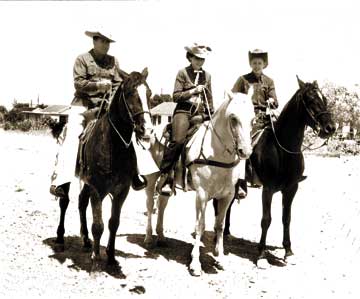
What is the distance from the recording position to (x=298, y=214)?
12.1m

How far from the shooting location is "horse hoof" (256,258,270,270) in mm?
7621

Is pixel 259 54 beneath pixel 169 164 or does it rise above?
above

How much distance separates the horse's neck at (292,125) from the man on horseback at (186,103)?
140 centimetres

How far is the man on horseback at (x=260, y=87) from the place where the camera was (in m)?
8.48

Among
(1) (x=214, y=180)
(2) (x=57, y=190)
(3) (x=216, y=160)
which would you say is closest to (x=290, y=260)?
(1) (x=214, y=180)

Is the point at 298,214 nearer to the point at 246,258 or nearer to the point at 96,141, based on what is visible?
the point at 246,258

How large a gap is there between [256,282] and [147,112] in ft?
10.9

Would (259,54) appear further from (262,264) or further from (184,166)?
(262,264)

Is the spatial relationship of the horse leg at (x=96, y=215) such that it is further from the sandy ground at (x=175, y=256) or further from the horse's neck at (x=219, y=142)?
the horse's neck at (x=219, y=142)

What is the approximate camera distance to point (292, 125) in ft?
25.6

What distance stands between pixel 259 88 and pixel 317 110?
58.0 inches

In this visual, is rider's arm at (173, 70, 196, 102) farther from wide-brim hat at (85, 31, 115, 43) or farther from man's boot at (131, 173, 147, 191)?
man's boot at (131, 173, 147, 191)

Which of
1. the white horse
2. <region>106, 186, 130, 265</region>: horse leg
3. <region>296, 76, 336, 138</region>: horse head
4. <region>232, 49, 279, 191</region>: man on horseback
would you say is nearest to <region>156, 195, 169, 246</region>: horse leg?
the white horse

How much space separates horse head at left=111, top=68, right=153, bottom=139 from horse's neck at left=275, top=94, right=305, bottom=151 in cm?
297
